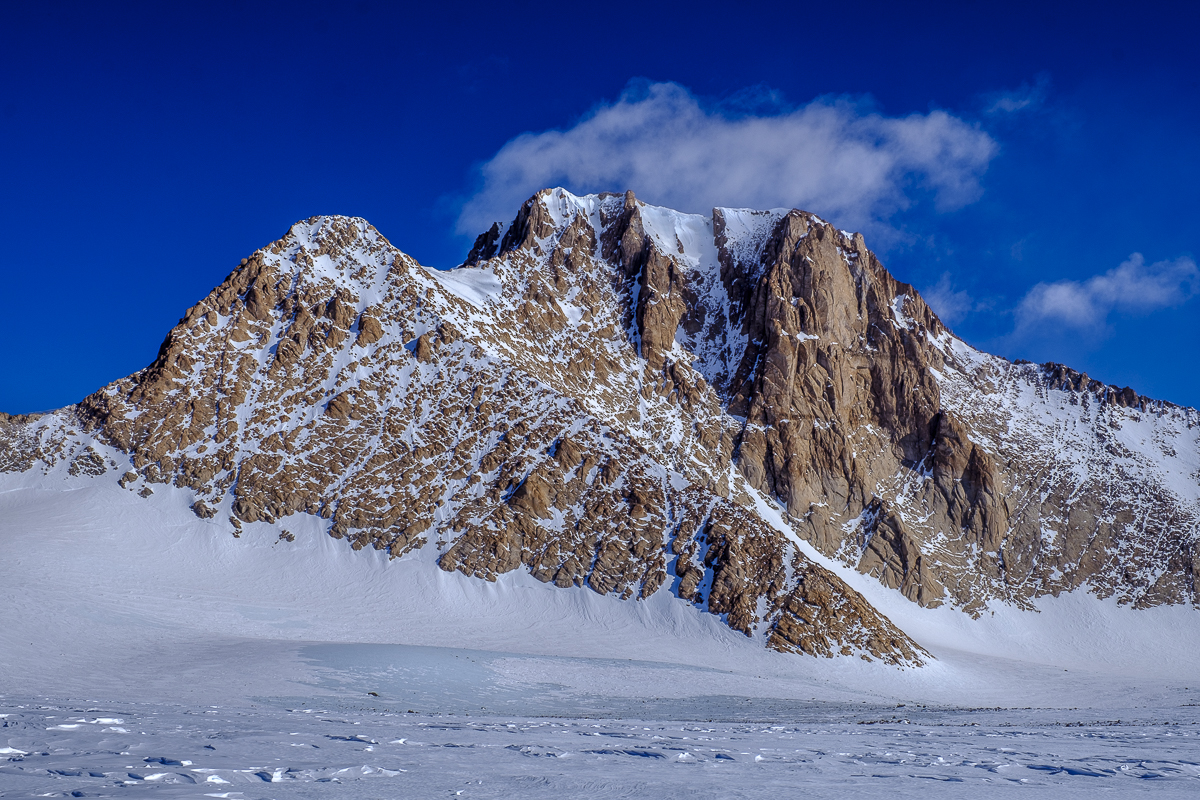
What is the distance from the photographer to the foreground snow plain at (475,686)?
13.2m

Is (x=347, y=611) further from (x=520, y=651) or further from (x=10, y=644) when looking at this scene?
(x=10, y=644)

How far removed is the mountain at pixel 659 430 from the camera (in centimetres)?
7238

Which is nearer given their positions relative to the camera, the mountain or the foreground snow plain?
the foreground snow plain

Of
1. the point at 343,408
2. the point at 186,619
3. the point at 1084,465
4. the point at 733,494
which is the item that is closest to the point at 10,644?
the point at 186,619

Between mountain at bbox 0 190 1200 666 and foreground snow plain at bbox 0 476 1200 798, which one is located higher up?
mountain at bbox 0 190 1200 666

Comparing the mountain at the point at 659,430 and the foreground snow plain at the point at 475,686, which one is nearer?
the foreground snow plain at the point at 475,686

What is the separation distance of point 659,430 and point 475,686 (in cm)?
5776

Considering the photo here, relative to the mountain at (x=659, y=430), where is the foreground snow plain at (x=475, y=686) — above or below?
below

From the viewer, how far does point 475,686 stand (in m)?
44.2

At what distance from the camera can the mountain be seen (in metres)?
72.4

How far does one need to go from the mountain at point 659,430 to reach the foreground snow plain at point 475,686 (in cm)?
402

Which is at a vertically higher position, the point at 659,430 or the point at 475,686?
the point at 659,430

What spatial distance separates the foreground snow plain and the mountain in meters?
4.02

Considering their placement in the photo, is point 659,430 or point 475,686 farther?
point 659,430
